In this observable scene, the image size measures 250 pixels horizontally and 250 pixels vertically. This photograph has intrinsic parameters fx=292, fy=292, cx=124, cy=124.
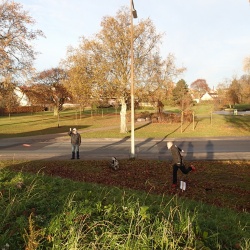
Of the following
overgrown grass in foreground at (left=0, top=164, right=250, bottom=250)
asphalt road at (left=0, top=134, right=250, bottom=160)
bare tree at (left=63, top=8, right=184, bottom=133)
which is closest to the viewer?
overgrown grass in foreground at (left=0, top=164, right=250, bottom=250)

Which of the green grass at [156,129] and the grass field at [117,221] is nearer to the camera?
the grass field at [117,221]

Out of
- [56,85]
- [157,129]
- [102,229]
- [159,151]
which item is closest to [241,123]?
[157,129]

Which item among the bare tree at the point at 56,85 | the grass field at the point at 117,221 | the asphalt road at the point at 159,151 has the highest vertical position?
the bare tree at the point at 56,85

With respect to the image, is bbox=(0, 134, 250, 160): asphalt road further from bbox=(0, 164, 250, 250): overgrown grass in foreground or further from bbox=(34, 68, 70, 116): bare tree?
bbox=(34, 68, 70, 116): bare tree

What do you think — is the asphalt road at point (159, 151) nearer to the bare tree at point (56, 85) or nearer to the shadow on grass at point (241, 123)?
the shadow on grass at point (241, 123)

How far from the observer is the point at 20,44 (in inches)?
979

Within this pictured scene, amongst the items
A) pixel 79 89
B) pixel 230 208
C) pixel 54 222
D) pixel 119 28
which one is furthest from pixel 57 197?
pixel 119 28

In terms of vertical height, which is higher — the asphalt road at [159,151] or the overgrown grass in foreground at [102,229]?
the overgrown grass in foreground at [102,229]

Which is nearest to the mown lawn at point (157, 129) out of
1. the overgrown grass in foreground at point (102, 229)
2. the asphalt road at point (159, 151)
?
the asphalt road at point (159, 151)

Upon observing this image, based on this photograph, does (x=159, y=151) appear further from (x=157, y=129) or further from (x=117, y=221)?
(x=117, y=221)

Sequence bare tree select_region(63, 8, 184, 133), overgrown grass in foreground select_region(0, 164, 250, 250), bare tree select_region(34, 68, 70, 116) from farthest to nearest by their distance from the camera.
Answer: bare tree select_region(34, 68, 70, 116), bare tree select_region(63, 8, 184, 133), overgrown grass in foreground select_region(0, 164, 250, 250)

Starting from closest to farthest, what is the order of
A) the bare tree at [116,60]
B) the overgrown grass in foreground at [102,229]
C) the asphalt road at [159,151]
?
the overgrown grass in foreground at [102,229] → the asphalt road at [159,151] → the bare tree at [116,60]

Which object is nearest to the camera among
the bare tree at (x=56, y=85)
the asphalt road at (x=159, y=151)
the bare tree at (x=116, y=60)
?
the asphalt road at (x=159, y=151)

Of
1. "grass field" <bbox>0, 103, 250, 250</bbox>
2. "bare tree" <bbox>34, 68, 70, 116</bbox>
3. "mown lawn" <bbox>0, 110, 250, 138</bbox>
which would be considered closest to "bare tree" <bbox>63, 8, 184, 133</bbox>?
"mown lawn" <bbox>0, 110, 250, 138</bbox>
